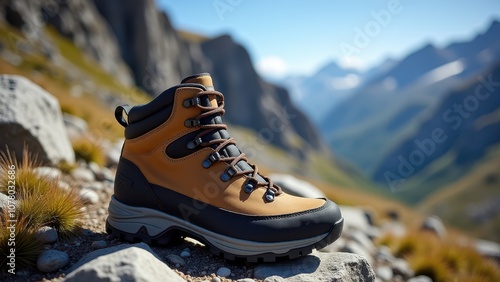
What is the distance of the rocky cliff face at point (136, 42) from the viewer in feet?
239

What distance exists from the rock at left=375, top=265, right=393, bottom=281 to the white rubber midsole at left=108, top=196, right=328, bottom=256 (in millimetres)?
3593

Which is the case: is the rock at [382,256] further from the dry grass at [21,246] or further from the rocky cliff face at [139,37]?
the rocky cliff face at [139,37]

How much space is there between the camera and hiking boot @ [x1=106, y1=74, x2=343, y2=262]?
327 cm

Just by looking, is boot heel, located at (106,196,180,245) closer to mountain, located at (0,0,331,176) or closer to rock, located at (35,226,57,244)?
rock, located at (35,226,57,244)

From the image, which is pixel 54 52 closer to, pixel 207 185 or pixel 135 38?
pixel 135 38

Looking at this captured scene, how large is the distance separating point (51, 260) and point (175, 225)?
106 centimetres

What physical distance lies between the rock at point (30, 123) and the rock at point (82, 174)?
9.2 inches

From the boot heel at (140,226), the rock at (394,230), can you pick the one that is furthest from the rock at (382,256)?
the boot heel at (140,226)

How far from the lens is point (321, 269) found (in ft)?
10.6

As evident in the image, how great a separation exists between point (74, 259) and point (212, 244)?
120 centimetres

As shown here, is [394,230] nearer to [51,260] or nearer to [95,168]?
[95,168]

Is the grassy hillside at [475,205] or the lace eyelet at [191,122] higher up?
the lace eyelet at [191,122]

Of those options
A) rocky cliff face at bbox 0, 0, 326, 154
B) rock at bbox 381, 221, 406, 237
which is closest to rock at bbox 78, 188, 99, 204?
rock at bbox 381, 221, 406, 237

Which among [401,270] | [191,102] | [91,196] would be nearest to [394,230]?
[401,270]
